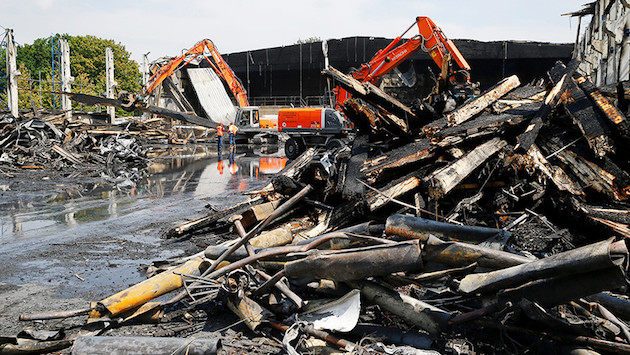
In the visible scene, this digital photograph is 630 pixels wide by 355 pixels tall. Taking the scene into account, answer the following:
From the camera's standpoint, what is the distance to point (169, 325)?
4668 mm

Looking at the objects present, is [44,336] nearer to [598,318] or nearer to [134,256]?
[134,256]

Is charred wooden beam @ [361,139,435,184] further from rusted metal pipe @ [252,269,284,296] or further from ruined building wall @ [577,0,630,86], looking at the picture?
ruined building wall @ [577,0,630,86]

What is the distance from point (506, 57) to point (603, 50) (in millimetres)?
12895

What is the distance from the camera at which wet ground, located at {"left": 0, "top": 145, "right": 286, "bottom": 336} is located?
230 inches

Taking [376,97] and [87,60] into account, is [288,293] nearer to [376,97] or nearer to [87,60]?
[376,97]

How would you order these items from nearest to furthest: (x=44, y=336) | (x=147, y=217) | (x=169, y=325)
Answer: (x=44, y=336)
(x=169, y=325)
(x=147, y=217)

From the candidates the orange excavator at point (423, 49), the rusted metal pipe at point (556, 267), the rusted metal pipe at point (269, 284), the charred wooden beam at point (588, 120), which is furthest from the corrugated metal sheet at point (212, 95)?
the rusted metal pipe at point (556, 267)

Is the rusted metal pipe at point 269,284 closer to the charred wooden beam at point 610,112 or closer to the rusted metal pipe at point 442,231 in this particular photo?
the rusted metal pipe at point 442,231

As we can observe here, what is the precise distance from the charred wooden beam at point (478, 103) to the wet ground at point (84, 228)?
192 inches

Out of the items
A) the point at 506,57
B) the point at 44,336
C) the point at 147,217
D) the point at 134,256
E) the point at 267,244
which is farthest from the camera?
the point at 506,57

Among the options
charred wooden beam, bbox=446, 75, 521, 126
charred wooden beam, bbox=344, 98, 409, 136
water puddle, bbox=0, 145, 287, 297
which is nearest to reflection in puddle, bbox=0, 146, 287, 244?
water puddle, bbox=0, 145, 287, 297

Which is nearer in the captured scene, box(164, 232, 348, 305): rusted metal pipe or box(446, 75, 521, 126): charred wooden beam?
box(164, 232, 348, 305): rusted metal pipe

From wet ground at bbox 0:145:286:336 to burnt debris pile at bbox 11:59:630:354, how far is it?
1.15 meters

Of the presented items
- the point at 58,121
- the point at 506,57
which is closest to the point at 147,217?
the point at 58,121
